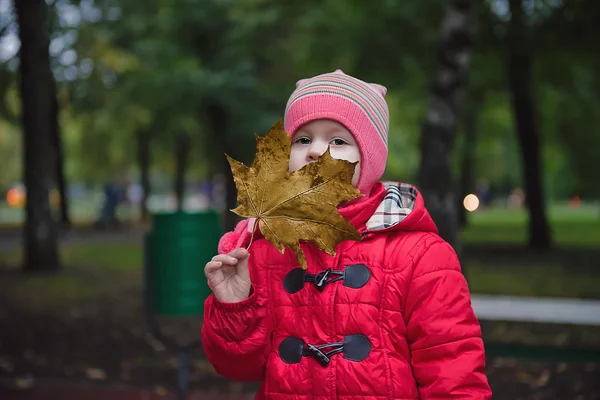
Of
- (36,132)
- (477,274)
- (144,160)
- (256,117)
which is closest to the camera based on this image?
(477,274)

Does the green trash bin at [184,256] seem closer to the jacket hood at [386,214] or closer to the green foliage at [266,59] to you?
the jacket hood at [386,214]

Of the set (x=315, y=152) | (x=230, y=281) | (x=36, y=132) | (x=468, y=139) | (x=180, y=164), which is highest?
(x=180, y=164)

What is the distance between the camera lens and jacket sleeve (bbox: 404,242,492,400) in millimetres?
1903

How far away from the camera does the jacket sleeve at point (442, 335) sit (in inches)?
74.9

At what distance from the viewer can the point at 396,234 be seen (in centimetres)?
210

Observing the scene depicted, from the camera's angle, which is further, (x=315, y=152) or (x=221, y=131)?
(x=221, y=131)

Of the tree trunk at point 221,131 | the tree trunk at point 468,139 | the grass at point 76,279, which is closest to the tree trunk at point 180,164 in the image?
the tree trunk at point 221,131

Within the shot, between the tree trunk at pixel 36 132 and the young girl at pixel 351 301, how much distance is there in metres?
11.9

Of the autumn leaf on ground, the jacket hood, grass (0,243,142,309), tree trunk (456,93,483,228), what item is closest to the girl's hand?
the autumn leaf on ground

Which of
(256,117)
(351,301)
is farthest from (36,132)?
(351,301)

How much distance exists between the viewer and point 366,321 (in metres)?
1.98

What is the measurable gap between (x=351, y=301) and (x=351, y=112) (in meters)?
0.52

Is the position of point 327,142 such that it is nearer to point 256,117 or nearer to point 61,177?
point 256,117

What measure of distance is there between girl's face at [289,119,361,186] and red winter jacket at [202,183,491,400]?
15 centimetres
